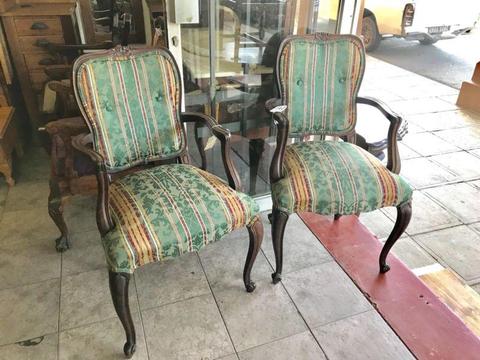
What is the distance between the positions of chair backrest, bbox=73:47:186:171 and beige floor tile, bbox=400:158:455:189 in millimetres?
1676

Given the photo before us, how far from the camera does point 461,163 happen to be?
2.81m

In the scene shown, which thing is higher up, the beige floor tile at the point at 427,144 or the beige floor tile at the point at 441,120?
the beige floor tile at the point at 441,120

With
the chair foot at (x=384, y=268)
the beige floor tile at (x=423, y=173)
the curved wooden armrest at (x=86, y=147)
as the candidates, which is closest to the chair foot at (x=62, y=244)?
the curved wooden armrest at (x=86, y=147)

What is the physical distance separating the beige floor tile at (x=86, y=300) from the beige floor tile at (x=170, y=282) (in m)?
0.05

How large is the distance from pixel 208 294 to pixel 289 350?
16.4 inches

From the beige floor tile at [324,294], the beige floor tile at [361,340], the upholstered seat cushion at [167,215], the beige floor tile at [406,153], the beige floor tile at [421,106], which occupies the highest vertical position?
the upholstered seat cushion at [167,215]

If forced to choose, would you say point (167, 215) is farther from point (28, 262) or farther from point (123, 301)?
point (28, 262)

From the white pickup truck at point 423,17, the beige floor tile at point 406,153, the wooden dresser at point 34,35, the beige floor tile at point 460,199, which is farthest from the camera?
the white pickup truck at point 423,17

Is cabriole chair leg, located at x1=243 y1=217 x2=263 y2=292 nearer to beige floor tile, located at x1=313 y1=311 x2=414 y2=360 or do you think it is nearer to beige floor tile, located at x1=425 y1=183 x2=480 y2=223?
beige floor tile, located at x1=313 y1=311 x2=414 y2=360

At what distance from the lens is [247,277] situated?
1686 mm

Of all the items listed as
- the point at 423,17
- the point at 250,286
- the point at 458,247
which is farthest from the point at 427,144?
the point at 423,17

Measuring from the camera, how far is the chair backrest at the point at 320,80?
5.82 feet

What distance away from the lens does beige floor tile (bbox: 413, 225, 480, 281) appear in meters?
1.92

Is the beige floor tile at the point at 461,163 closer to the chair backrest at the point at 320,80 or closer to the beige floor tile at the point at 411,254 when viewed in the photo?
the beige floor tile at the point at 411,254
